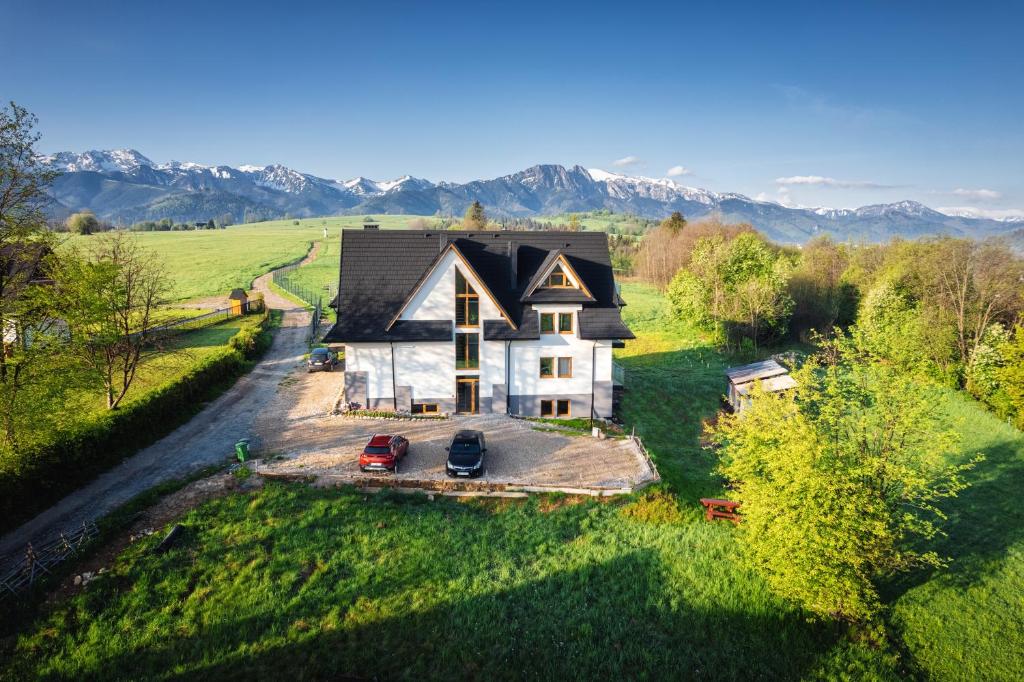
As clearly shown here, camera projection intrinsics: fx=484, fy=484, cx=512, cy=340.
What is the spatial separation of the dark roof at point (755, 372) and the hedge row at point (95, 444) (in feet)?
128

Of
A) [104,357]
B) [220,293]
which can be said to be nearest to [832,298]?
[104,357]

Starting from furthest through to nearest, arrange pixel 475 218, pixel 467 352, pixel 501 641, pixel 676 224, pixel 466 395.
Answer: pixel 475 218, pixel 676 224, pixel 466 395, pixel 467 352, pixel 501 641

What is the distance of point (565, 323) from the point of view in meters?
32.5

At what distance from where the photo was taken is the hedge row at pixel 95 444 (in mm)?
18781

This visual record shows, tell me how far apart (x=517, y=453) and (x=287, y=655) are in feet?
48.6

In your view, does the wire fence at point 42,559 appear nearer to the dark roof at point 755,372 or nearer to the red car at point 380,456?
the red car at point 380,456

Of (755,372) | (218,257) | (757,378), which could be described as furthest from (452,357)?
(218,257)

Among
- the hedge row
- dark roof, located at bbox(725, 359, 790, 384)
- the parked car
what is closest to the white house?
the parked car

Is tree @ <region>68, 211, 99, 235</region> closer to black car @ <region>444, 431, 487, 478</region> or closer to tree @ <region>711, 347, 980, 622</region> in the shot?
black car @ <region>444, 431, 487, 478</region>

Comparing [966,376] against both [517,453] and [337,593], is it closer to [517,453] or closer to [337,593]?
[517,453]

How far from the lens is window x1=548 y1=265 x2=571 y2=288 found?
3238 cm

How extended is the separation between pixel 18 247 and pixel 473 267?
20983 mm

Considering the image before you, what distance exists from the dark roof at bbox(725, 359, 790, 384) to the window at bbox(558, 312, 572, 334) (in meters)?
15.1

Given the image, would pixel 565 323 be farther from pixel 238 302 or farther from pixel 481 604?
pixel 238 302
